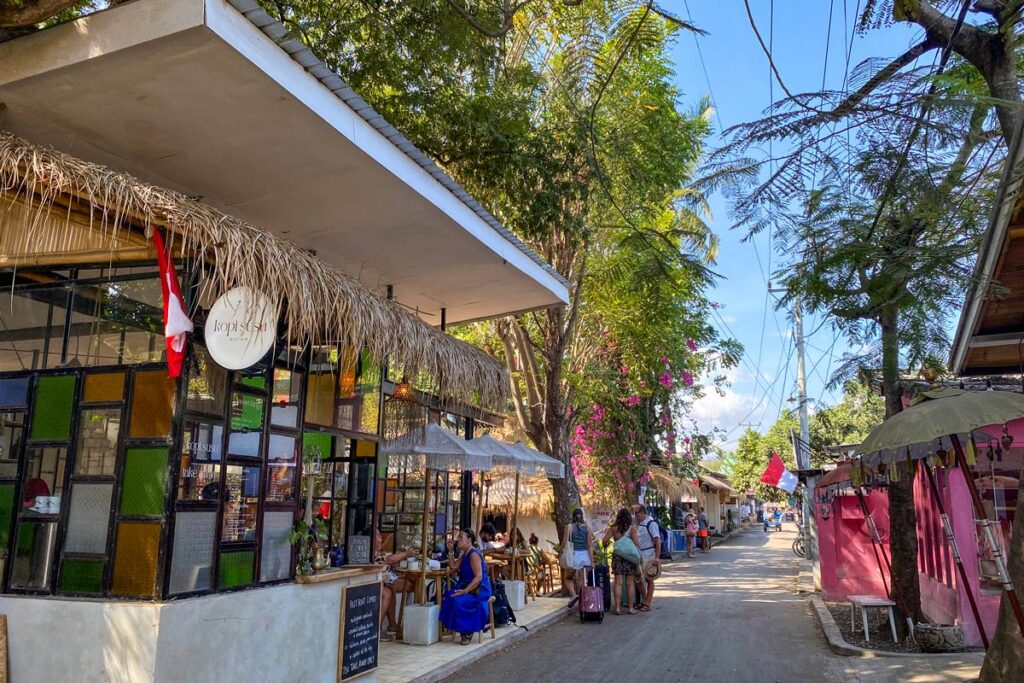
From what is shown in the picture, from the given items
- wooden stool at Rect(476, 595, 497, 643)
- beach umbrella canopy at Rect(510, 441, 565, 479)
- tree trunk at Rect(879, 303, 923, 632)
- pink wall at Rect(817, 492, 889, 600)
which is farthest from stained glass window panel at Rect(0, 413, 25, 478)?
pink wall at Rect(817, 492, 889, 600)

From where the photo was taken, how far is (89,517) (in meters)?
5.05

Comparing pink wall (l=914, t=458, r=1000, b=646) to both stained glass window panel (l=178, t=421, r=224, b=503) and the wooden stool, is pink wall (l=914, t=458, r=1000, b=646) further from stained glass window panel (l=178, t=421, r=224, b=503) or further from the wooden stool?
stained glass window panel (l=178, t=421, r=224, b=503)

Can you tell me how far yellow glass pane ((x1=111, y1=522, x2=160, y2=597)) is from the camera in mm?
4777

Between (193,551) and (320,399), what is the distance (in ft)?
6.67

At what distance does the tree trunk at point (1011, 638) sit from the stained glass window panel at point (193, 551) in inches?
221

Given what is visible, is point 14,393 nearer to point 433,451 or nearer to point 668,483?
point 433,451

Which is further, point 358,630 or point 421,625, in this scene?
point 421,625

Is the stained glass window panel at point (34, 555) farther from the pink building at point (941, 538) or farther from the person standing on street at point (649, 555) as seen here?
the person standing on street at point (649, 555)

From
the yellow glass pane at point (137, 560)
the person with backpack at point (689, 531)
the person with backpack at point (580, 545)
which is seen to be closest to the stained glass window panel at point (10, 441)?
the yellow glass pane at point (137, 560)

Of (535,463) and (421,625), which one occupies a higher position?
(535,463)

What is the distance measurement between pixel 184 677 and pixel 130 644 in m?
0.41

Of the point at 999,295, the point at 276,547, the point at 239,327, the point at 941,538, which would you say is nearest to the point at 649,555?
the point at 941,538

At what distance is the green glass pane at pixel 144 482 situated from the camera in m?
4.88

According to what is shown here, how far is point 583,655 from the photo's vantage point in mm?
8586
